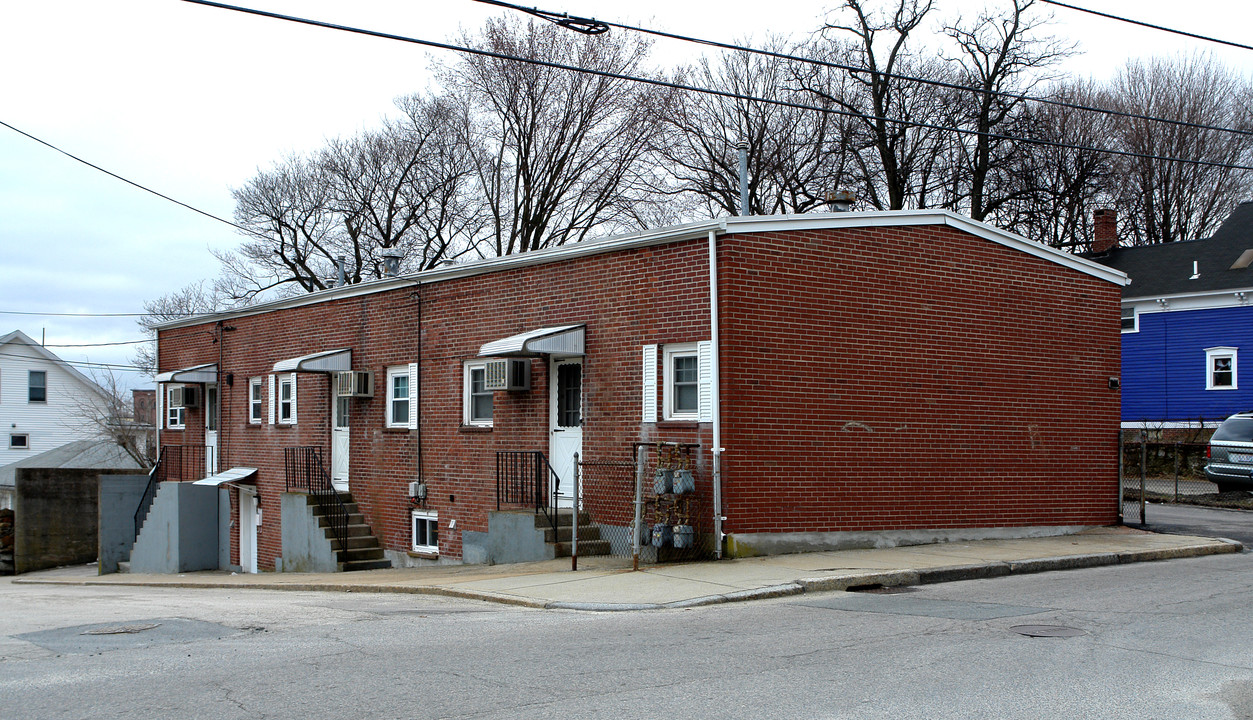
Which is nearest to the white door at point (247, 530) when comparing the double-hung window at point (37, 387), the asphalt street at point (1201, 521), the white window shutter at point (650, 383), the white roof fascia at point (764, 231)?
the white roof fascia at point (764, 231)

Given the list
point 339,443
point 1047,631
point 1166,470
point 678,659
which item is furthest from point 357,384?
point 1166,470

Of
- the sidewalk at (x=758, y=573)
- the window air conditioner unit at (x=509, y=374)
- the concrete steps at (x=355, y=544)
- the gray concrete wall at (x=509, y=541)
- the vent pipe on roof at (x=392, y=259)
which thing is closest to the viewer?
the sidewalk at (x=758, y=573)

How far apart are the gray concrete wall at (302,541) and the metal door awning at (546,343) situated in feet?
21.3

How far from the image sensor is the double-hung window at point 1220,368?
3303 cm

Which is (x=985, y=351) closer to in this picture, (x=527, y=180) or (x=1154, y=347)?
(x=1154, y=347)

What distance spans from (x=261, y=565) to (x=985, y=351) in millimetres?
15831

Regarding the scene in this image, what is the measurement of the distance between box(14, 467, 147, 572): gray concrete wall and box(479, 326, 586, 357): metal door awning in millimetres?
21441

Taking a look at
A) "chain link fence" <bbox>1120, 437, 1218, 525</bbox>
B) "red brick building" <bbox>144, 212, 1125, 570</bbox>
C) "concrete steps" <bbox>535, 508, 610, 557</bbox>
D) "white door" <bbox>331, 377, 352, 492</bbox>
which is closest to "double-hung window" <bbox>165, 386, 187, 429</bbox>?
"white door" <bbox>331, 377, 352, 492</bbox>

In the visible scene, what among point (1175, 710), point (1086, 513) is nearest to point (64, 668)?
point (1175, 710)

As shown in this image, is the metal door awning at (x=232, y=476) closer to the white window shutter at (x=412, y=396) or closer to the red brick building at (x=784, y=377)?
the red brick building at (x=784, y=377)

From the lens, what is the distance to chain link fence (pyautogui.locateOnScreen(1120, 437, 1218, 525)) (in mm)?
25922

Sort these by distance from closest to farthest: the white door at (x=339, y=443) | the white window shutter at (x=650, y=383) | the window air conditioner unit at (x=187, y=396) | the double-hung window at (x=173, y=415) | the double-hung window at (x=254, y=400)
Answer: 1. the white window shutter at (x=650, y=383)
2. the white door at (x=339, y=443)
3. the double-hung window at (x=254, y=400)
4. the window air conditioner unit at (x=187, y=396)
5. the double-hung window at (x=173, y=415)

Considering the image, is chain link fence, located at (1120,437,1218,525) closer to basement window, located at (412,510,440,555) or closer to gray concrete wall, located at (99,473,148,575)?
basement window, located at (412,510,440,555)

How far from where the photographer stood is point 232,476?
23.6m
